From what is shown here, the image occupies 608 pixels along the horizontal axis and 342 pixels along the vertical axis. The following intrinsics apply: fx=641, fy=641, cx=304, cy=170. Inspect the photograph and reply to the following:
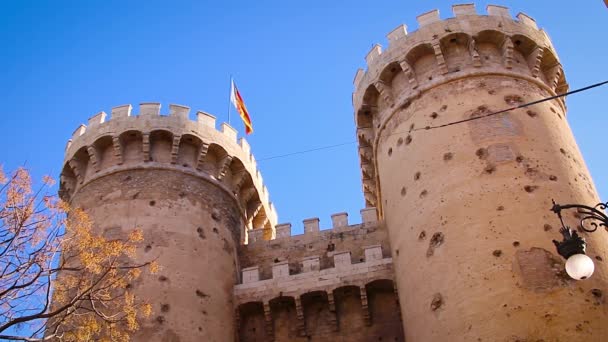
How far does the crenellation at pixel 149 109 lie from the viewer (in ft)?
60.4

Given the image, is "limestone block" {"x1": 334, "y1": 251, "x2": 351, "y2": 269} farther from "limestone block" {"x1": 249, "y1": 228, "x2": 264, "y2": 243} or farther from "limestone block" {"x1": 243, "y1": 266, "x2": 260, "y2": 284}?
"limestone block" {"x1": 249, "y1": 228, "x2": 264, "y2": 243}

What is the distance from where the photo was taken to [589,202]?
45.1 ft

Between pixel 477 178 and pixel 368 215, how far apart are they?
4.99 meters

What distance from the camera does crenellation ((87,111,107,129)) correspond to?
61.2 feet

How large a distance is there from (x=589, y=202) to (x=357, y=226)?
6.25 meters

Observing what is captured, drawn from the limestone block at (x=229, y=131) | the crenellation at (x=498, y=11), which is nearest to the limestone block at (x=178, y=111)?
the limestone block at (x=229, y=131)

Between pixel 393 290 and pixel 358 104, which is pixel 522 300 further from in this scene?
pixel 358 104

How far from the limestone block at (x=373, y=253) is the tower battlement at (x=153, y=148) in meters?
4.75

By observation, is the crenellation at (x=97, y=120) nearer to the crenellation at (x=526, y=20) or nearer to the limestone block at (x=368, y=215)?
the limestone block at (x=368, y=215)

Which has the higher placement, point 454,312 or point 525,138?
point 525,138

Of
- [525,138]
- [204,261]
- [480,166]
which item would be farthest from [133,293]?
[525,138]

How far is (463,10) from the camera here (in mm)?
17359

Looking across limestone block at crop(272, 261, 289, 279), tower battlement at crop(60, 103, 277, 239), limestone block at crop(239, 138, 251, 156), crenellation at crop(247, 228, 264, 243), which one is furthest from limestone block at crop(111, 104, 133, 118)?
limestone block at crop(272, 261, 289, 279)

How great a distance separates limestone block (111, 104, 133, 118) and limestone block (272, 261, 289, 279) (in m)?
6.33
